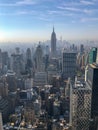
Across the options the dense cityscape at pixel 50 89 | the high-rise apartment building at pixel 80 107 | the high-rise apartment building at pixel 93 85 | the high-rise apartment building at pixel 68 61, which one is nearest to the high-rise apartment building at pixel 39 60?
the dense cityscape at pixel 50 89

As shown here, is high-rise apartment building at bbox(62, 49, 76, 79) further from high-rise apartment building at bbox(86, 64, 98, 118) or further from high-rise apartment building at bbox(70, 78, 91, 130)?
high-rise apartment building at bbox(70, 78, 91, 130)

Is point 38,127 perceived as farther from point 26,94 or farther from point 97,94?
point 26,94

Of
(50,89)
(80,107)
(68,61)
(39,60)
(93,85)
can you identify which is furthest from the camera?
(39,60)

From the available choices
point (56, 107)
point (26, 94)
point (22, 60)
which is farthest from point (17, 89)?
point (22, 60)

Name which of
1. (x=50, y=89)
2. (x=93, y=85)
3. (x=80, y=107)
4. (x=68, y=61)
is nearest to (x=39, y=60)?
(x=68, y=61)

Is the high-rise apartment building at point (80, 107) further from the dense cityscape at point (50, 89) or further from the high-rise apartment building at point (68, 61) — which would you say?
the high-rise apartment building at point (68, 61)

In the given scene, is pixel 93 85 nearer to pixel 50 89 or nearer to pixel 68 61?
pixel 50 89

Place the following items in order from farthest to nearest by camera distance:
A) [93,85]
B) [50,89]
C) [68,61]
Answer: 1. [68,61]
2. [50,89]
3. [93,85]

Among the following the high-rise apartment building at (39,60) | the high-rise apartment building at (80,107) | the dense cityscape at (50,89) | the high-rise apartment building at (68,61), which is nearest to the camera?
the high-rise apartment building at (80,107)
